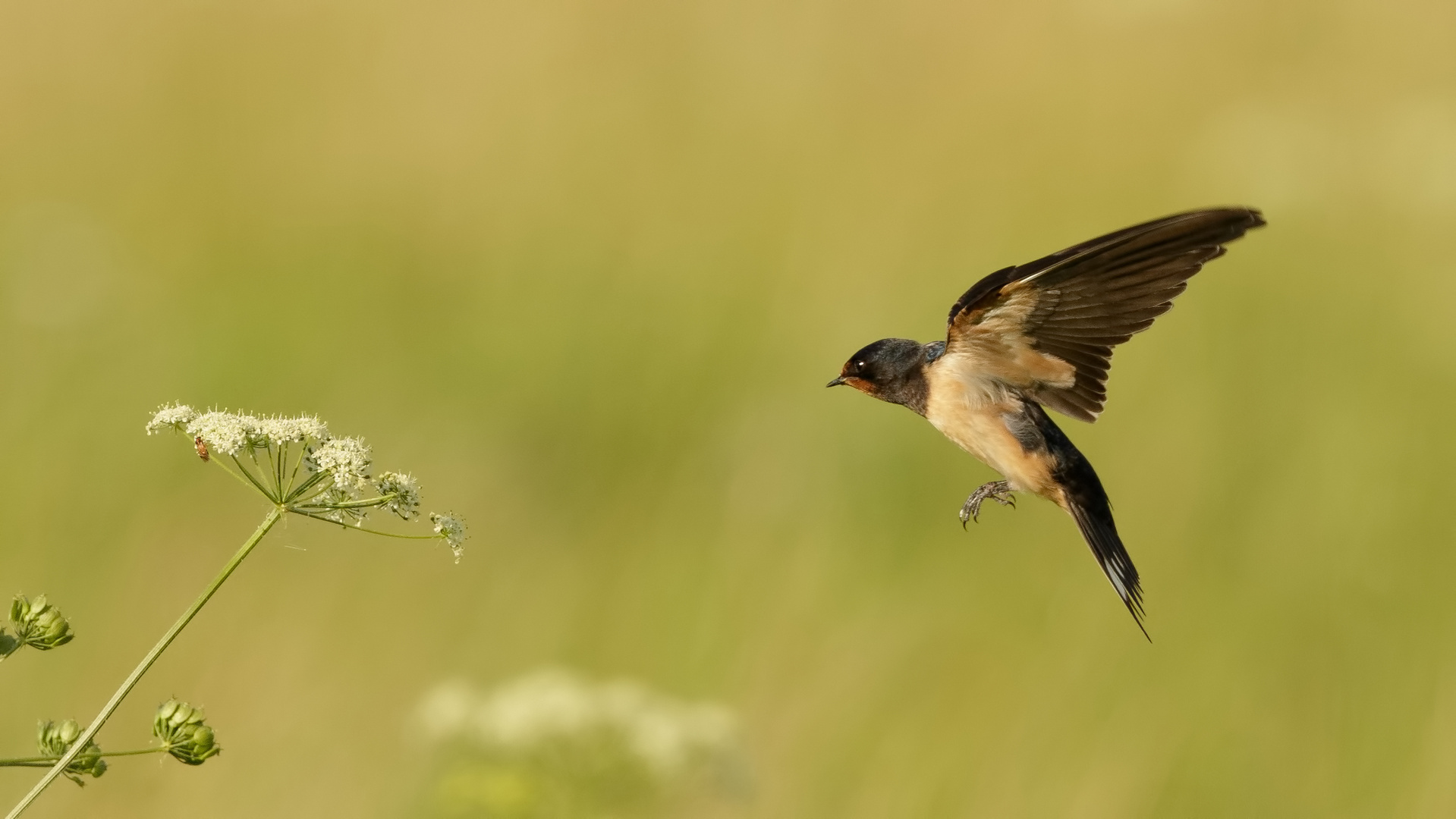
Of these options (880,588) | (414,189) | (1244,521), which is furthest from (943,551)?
(414,189)

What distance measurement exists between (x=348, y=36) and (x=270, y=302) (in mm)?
5838

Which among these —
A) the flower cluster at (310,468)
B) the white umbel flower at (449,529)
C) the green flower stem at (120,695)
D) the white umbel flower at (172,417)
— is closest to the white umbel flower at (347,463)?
the flower cluster at (310,468)

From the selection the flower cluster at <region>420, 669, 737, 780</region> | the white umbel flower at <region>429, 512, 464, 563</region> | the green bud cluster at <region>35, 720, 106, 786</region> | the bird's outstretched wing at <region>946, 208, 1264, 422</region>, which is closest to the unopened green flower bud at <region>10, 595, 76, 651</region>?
the green bud cluster at <region>35, 720, 106, 786</region>

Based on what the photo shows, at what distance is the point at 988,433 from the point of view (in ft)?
10.8

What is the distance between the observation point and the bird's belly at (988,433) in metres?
3.28

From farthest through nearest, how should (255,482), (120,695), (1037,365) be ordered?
(1037,365) → (255,482) → (120,695)

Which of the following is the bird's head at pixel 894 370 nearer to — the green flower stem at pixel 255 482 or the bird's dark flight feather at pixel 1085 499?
the bird's dark flight feather at pixel 1085 499

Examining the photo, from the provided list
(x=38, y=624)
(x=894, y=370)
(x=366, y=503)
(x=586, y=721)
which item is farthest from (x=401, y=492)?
(x=894, y=370)

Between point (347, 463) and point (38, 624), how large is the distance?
413 millimetres

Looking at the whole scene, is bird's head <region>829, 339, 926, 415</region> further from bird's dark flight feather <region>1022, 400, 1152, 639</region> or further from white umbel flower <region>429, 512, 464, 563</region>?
white umbel flower <region>429, 512, 464, 563</region>

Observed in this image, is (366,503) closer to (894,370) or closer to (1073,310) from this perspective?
(894,370)

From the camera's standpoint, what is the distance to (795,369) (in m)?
8.04

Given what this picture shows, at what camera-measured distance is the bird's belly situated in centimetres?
328

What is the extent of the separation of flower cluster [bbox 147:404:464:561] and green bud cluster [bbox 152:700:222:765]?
28 centimetres
